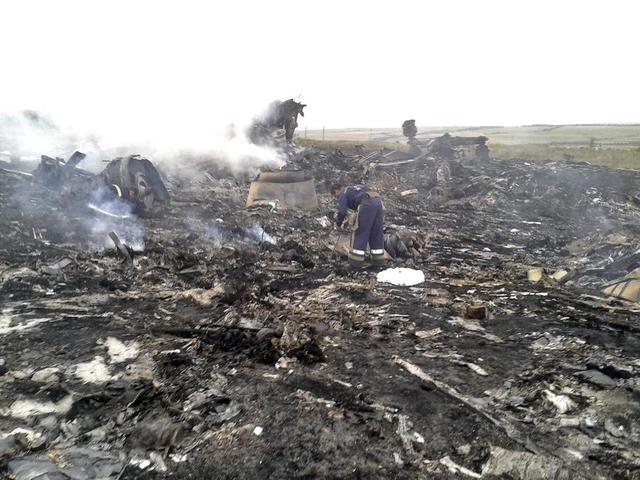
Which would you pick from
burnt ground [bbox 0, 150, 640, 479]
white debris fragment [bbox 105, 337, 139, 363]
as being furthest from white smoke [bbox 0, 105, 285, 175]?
white debris fragment [bbox 105, 337, 139, 363]

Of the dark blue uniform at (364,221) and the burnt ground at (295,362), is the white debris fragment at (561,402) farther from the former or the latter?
the dark blue uniform at (364,221)

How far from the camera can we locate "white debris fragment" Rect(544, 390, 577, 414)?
2.89 metres

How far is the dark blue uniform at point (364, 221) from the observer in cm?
639

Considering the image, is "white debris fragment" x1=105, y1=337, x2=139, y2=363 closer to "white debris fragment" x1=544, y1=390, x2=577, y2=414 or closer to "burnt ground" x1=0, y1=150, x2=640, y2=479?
"burnt ground" x1=0, y1=150, x2=640, y2=479

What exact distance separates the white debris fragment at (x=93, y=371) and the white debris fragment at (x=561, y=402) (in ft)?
10.8

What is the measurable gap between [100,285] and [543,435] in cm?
494

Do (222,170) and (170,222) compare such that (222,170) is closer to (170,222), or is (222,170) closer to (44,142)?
(170,222)

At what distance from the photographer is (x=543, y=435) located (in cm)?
264

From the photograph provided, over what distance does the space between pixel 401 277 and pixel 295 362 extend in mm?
2822

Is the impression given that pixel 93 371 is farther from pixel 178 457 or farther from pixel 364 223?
pixel 364 223

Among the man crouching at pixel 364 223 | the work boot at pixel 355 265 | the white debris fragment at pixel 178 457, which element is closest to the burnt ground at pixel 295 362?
the white debris fragment at pixel 178 457

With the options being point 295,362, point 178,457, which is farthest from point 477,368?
point 178,457

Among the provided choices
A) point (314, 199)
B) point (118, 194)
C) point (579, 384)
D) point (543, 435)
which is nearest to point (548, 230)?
point (314, 199)

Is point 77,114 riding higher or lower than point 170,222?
higher
